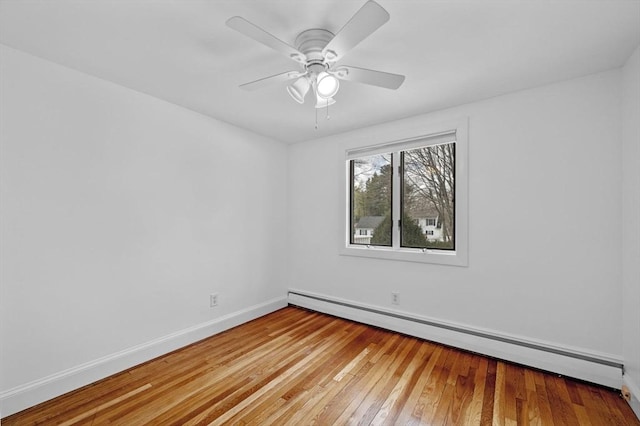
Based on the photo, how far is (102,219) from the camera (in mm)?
2143

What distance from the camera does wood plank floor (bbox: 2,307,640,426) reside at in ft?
5.62

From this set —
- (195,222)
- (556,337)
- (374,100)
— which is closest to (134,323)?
(195,222)

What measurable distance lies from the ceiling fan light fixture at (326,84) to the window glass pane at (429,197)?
1643mm

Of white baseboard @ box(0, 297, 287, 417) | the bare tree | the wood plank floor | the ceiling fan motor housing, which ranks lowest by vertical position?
the wood plank floor

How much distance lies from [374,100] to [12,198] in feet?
8.88

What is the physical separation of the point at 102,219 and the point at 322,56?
201 cm

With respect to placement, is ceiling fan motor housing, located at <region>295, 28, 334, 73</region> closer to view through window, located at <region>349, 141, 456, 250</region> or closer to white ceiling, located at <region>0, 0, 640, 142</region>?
white ceiling, located at <region>0, 0, 640, 142</region>

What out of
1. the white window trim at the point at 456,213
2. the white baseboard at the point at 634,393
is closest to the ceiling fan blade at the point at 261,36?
the white window trim at the point at 456,213

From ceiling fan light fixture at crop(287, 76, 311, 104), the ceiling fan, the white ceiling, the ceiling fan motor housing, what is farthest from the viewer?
ceiling fan light fixture at crop(287, 76, 311, 104)

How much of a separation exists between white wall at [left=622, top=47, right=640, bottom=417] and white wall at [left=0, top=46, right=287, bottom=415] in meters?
3.27

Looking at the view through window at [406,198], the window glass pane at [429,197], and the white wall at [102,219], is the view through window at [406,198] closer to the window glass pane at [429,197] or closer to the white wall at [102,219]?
the window glass pane at [429,197]

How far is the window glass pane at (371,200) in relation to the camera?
3258 millimetres

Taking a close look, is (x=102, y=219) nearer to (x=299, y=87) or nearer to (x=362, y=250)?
(x=299, y=87)

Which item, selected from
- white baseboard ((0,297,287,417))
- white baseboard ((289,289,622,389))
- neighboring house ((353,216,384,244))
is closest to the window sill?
neighboring house ((353,216,384,244))
